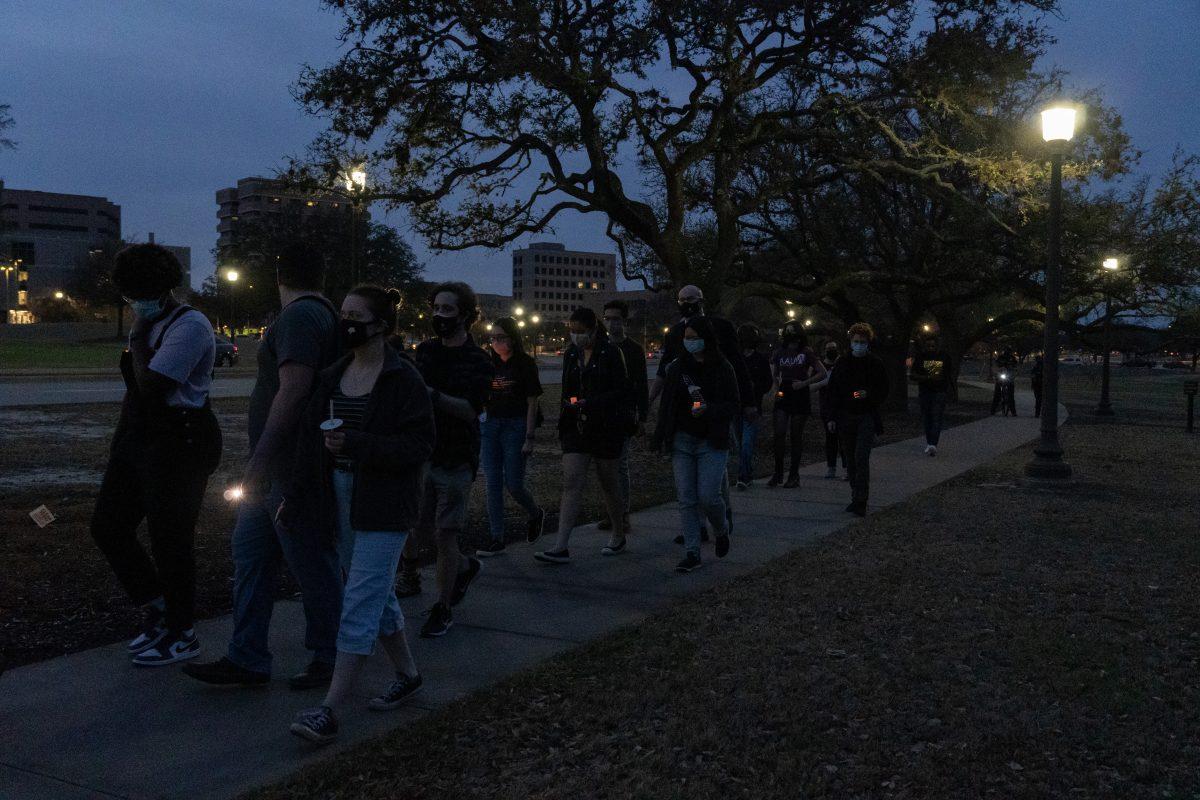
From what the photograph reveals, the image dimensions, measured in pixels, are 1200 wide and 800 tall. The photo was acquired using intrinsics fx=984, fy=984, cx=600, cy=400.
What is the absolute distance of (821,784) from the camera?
3518 mm

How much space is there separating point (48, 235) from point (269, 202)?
37.8 metres

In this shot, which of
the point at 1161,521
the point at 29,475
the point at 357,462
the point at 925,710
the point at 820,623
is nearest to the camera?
the point at 357,462

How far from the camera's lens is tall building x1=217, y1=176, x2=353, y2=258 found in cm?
1720

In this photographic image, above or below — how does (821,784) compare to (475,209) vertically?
below

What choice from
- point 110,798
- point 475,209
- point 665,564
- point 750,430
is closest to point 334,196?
point 475,209

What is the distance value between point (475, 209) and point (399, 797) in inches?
573

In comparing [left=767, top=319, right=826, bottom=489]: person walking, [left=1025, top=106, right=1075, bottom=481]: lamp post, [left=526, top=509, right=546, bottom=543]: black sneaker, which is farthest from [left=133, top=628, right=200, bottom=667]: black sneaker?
[left=1025, top=106, right=1075, bottom=481]: lamp post

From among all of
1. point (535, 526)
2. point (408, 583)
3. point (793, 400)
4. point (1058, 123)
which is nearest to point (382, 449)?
point (408, 583)

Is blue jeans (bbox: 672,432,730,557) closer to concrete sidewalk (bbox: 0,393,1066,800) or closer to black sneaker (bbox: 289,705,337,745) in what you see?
concrete sidewalk (bbox: 0,393,1066,800)

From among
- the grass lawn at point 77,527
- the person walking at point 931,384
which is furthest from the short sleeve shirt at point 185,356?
the person walking at point 931,384

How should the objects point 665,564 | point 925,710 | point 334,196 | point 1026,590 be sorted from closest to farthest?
point 925,710 → point 1026,590 → point 665,564 → point 334,196

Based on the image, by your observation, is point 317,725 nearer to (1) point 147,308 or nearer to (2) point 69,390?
(1) point 147,308

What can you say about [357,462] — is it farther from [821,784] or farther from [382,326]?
[821,784]

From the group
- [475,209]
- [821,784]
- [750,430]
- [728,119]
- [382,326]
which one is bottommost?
[821,784]
